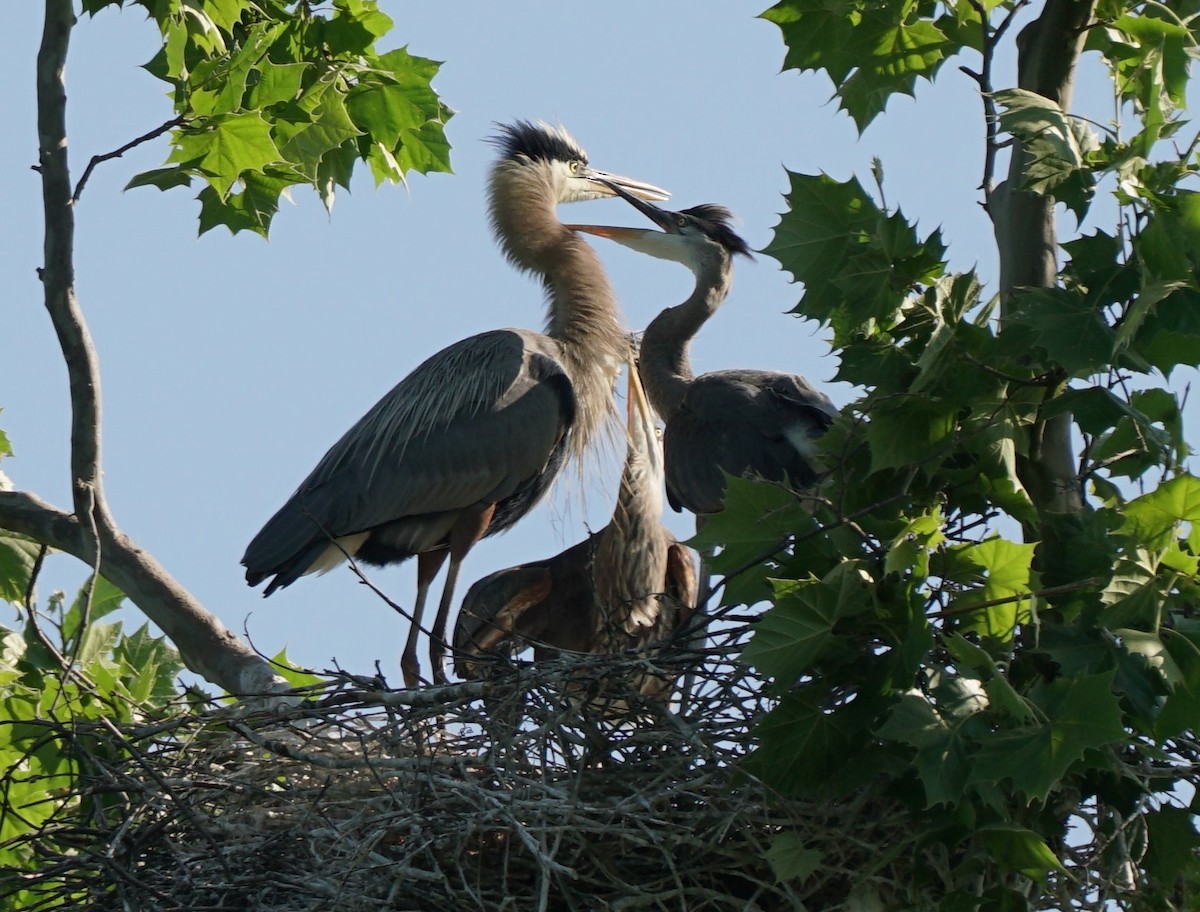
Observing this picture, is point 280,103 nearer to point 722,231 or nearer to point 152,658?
point 152,658

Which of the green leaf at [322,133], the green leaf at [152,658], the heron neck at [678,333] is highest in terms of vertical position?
the heron neck at [678,333]

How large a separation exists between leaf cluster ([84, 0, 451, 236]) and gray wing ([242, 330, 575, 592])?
1567 mm

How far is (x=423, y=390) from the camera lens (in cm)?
765

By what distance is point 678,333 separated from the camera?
797 cm

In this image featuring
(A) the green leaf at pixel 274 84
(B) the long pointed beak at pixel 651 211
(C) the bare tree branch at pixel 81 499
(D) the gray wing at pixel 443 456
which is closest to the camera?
(C) the bare tree branch at pixel 81 499

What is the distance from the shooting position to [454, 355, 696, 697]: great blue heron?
7.08 meters

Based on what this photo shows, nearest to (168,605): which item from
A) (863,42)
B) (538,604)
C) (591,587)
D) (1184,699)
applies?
(591,587)

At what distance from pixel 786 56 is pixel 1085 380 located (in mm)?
1713

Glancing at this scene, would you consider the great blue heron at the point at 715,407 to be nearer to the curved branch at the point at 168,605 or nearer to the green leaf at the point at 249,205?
the green leaf at the point at 249,205

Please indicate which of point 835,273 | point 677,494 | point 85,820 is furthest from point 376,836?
point 677,494

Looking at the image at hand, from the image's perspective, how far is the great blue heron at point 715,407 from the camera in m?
6.81

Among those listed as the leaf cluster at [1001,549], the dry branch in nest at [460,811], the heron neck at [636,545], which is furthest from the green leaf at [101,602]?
the leaf cluster at [1001,549]

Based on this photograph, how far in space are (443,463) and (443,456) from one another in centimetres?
3

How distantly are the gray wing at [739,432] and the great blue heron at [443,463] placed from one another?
2.13 ft
